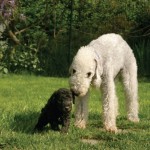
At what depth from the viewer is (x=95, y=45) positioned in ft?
22.5

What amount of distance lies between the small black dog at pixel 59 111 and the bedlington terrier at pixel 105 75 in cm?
20

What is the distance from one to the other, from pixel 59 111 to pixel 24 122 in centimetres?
95

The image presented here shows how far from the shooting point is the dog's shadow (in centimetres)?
635

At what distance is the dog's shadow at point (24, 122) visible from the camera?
635 cm

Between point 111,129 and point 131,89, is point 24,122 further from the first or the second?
point 131,89

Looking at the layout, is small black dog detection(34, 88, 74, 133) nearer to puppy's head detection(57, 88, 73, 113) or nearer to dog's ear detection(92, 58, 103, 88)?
puppy's head detection(57, 88, 73, 113)

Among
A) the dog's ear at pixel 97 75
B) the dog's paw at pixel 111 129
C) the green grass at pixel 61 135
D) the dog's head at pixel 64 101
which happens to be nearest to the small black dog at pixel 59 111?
the dog's head at pixel 64 101

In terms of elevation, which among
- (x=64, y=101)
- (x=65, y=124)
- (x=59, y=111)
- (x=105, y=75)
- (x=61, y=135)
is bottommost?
(x=61, y=135)

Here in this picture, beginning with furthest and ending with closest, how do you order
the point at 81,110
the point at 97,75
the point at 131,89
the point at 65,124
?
1. the point at 131,89
2. the point at 81,110
3. the point at 97,75
4. the point at 65,124

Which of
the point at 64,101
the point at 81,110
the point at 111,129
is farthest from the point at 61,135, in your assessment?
the point at 81,110

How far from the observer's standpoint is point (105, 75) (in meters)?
6.62

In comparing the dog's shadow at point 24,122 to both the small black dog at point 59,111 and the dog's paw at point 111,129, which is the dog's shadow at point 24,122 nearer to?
the small black dog at point 59,111

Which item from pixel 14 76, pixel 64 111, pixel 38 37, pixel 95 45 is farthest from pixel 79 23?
pixel 64 111

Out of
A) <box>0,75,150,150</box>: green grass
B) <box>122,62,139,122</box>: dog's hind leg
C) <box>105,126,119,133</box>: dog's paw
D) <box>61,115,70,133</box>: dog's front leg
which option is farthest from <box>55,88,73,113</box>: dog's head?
<box>122,62,139,122</box>: dog's hind leg
